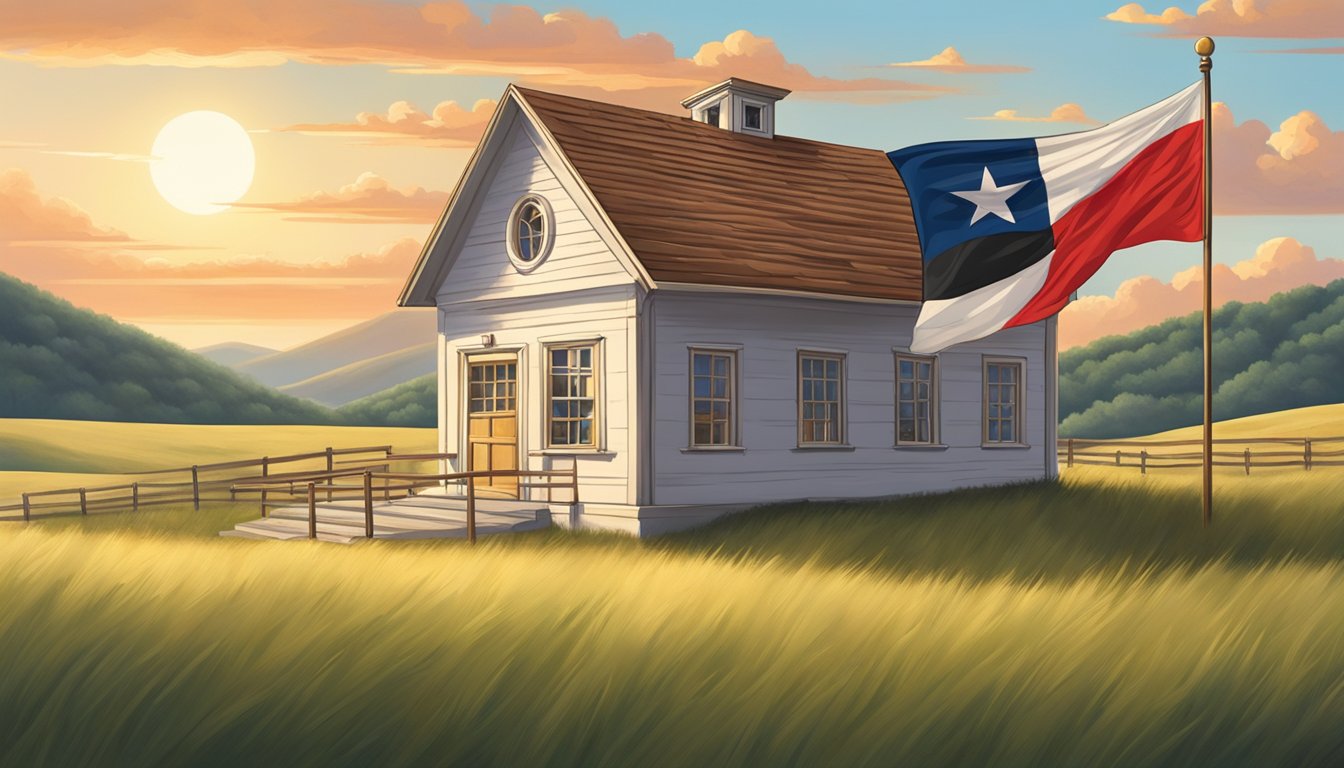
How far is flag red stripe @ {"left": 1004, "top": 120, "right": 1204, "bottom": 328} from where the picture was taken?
14.6 meters

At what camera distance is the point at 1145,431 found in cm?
10519

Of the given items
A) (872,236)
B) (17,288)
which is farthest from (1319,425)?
(17,288)

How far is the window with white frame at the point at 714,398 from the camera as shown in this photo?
2105 centimetres

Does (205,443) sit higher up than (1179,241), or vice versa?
(1179,241)

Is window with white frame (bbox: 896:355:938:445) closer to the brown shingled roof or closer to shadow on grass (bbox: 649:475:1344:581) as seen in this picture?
shadow on grass (bbox: 649:475:1344:581)

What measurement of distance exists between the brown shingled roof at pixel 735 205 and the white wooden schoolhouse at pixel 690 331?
60 millimetres

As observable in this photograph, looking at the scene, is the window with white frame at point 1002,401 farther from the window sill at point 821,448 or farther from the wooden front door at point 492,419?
the wooden front door at point 492,419

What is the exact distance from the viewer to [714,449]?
69.1 feet

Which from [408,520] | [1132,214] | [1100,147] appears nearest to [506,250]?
[408,520]

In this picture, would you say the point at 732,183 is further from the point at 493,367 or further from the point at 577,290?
the point at 493,367

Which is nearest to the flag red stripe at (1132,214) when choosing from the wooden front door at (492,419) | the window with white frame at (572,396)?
the window with white frame at (572,396)

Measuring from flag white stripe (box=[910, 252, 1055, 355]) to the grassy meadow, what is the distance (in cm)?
513

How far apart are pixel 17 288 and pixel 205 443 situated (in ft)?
326

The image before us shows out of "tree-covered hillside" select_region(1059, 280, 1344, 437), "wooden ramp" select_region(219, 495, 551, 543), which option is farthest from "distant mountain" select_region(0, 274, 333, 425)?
"wooden ramp" select_region(219, 495, 551, 543)
